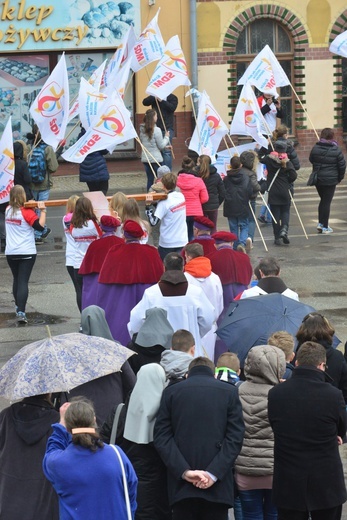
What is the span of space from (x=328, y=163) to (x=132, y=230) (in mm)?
8155

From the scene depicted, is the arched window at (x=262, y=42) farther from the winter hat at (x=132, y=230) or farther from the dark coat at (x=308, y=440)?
the dark coat at (x=308, y=440)

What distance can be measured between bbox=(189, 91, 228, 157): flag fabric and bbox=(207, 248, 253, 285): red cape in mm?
7214

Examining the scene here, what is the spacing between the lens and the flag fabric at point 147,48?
61.5 feet

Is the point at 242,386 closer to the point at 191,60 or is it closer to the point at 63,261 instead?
the point at 63,261

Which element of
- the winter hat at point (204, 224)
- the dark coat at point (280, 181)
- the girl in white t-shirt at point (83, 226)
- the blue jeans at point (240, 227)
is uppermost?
the winter hat at point (204, 224)

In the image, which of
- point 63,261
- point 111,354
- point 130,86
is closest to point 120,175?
point 130,86

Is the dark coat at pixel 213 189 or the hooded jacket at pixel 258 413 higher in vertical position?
the hooded jacket at pixel 258 413

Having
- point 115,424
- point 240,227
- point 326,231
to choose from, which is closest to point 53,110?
point 240,227

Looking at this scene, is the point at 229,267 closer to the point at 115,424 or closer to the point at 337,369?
the point at 337,369

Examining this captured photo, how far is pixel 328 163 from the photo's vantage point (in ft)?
57.6

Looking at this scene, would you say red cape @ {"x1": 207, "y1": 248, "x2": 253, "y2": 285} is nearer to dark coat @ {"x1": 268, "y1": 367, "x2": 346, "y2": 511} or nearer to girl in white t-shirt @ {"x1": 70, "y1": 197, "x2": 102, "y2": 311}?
girl in white t-shirt @ {"x1": 70, "y1": 197, "x2": 102, "y2": 311}

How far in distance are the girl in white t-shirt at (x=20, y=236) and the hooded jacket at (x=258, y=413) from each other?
618cm

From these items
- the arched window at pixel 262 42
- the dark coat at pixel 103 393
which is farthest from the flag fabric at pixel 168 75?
the dark coat at pixel 103 393

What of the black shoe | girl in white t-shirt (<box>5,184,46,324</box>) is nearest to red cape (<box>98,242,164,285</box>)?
girl in white t-shirt (<box>5,184,46,324</box>)
